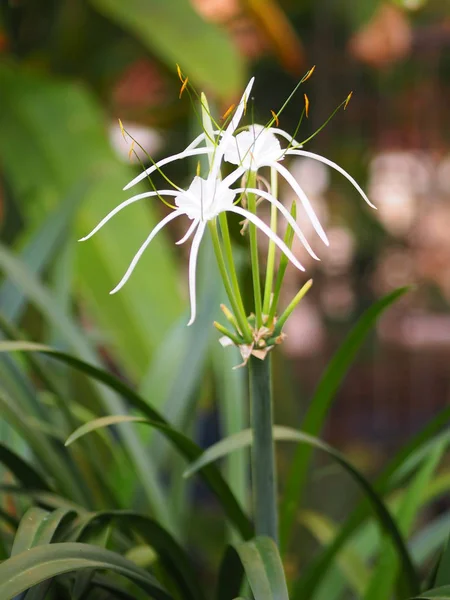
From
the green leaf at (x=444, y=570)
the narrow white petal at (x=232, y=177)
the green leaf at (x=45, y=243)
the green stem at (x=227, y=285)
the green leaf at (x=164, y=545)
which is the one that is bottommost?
the green leaf at (x=444, y=570)

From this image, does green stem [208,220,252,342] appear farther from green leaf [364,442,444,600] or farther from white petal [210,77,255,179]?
green leaf [364,442,444,600]

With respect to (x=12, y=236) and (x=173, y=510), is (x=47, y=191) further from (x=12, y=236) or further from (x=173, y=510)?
(x=173, y=510)

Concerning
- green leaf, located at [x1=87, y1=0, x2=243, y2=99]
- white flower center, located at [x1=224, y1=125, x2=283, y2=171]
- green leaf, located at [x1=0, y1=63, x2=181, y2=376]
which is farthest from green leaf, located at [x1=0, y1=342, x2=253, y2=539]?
green leaf, located at [x1=87, y1=0, x2=243, y2=99]

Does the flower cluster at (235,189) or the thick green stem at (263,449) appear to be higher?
the flower cluster at (235,189)

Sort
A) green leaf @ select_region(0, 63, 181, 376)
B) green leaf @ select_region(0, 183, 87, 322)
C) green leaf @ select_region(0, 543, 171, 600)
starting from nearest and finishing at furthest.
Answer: green leaf @ select_region(0, 543, 171, 600) < green leaf @ select_region(0, 183, 87, 322) < green leaf @ select_region(0, 63, 181, 376)

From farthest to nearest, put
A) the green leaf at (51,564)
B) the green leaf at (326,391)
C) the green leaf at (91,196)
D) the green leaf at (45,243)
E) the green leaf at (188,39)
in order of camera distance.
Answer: the green leaf at (188,39), the green leaf at (91,196), the green leaf at (45,243), the green leaf at (326,391), the green leaf at (51,564)

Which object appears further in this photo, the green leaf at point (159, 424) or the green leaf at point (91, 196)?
the green leaf at point (91, 196)

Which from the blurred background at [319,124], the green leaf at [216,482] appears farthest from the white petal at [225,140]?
the blurred background at [319,124]

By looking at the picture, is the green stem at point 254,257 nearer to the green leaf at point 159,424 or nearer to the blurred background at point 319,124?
the green leaf at point 159,424

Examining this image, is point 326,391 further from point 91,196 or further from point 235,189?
point 91,196
